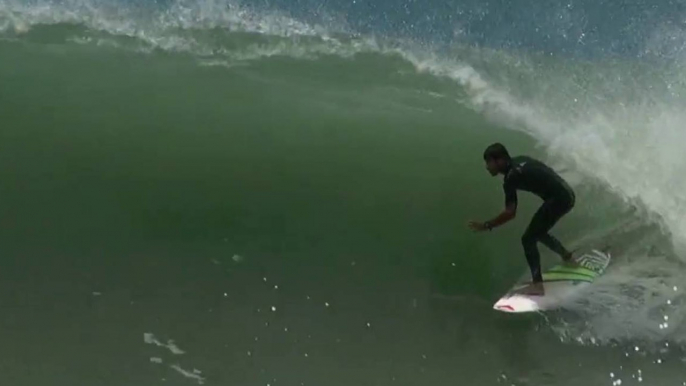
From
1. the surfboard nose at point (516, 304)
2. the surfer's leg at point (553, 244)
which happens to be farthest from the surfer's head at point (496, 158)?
the surfboard nose at point (516, 304)

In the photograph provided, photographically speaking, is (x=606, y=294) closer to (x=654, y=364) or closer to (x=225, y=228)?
(x=654, y=364)

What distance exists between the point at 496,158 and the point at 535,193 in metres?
0.53

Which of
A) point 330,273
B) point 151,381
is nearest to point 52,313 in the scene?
point 151,381

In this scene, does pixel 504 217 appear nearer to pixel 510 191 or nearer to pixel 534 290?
pixel 510 191

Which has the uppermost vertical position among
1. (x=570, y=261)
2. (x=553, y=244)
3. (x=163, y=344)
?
(x=553, y=244)

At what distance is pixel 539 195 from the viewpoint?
6.59 m

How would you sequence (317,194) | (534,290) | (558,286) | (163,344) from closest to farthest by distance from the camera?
1. (163,344)
2. (534,290)
3. (558,286)
4. (317,194)

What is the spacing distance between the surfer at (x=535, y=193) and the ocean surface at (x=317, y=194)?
13.0 inches

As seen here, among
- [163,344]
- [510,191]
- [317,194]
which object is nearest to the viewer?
[163,344]

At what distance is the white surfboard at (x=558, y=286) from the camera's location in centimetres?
666

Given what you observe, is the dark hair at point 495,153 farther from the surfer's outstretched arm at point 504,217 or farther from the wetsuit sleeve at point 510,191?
the surfer's outstretched arm at point 504,217

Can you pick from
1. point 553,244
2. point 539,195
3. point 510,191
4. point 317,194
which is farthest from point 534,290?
point 317,194

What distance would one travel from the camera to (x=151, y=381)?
5.93 meters

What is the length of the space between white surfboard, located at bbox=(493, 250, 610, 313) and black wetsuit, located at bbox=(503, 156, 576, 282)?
0.13 m
